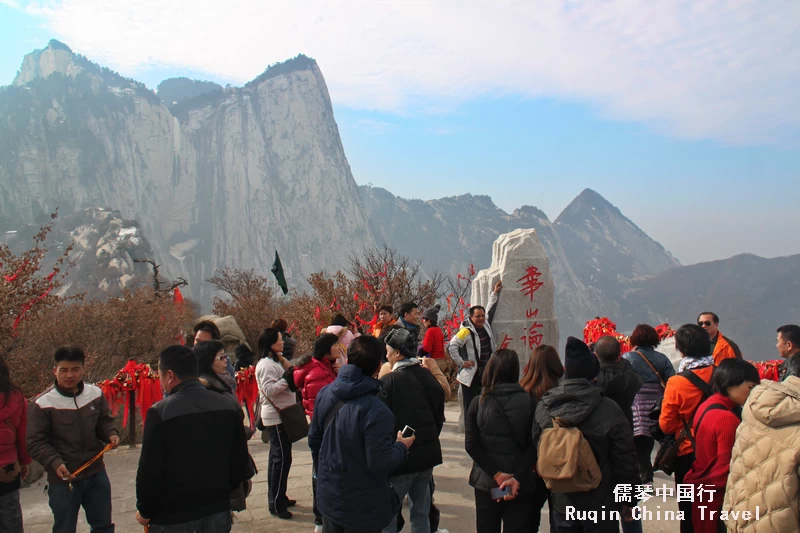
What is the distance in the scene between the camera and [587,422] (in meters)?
2.73

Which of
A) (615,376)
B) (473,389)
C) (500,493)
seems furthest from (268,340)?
(615,376)

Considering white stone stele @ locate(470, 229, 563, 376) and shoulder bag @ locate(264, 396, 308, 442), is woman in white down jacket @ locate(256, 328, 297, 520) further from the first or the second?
white stone stele @ locate(470, 229, 563, 376)

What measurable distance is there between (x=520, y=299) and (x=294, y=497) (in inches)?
144

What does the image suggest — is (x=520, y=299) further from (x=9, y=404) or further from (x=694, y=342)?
(x=9, y=404)

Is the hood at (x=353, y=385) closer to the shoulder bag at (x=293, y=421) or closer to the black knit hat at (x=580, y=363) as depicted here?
the black knit hat at (x=580, y=363)

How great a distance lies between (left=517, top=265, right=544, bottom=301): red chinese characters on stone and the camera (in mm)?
7105

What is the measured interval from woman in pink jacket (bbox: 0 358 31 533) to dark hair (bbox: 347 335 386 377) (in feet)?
6.38

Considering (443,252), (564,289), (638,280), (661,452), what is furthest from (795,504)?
(443,252)

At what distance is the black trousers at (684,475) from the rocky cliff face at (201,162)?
54735 mm

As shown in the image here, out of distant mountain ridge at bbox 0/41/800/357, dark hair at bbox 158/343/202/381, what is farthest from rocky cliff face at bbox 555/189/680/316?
dark hair at bbox 158/343/202/381

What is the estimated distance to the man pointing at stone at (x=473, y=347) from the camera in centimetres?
559

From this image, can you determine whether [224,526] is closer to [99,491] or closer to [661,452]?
[99,491]

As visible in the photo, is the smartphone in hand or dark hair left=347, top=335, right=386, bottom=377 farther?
the smartphone in hand

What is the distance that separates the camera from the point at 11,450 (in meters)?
3.10
